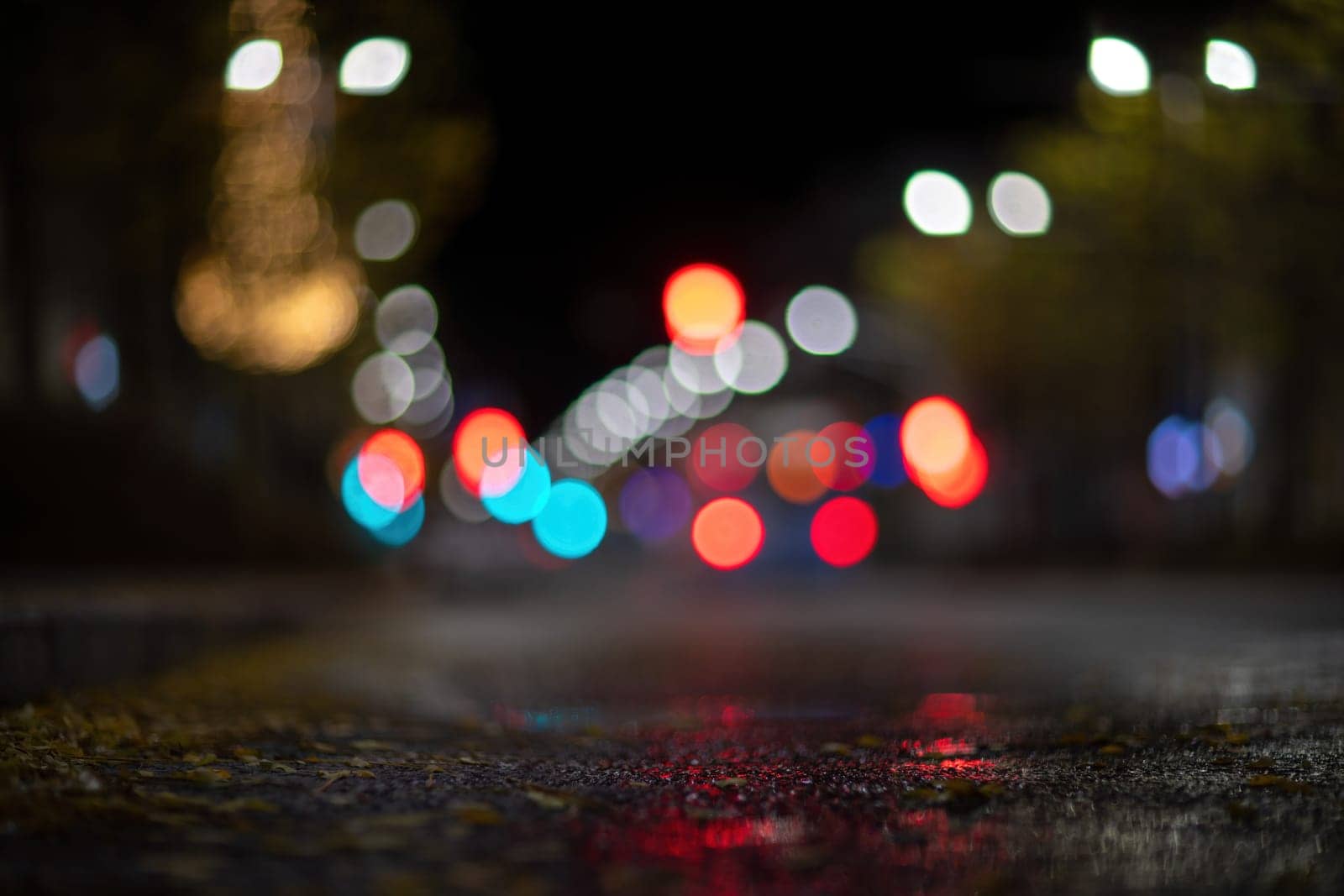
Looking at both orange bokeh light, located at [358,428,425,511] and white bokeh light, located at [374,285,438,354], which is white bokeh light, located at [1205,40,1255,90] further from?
orange bokeh light, located at [358,428,425,511]

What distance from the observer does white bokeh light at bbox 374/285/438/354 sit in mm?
32250

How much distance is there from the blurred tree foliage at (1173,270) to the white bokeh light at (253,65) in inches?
493

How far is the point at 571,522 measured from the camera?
57.3m

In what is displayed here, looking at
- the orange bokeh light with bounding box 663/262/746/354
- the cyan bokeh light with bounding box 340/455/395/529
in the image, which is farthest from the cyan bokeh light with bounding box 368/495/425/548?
the orange bokeh light with bounding box 663/262/746/354

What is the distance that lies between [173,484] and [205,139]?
6365 millimetres

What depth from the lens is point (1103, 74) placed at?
16.3 m

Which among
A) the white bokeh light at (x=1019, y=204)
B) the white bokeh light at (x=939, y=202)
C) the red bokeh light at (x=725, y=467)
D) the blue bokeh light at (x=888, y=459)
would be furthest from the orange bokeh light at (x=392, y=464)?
the white bokeh light at (x=1019, y=204)

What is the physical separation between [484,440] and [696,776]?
32.9 meters

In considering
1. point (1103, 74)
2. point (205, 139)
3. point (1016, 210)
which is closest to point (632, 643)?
point (1103, 74)

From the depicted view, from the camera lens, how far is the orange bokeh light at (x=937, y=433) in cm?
4103

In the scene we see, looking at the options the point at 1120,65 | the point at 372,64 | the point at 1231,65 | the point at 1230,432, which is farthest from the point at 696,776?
the point at 1230,432

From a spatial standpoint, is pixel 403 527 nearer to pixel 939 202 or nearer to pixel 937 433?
pixel 937 433

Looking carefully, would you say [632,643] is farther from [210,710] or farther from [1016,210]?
[1016,210]

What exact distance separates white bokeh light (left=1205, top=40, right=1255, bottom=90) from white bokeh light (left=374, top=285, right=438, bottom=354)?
19623mm
